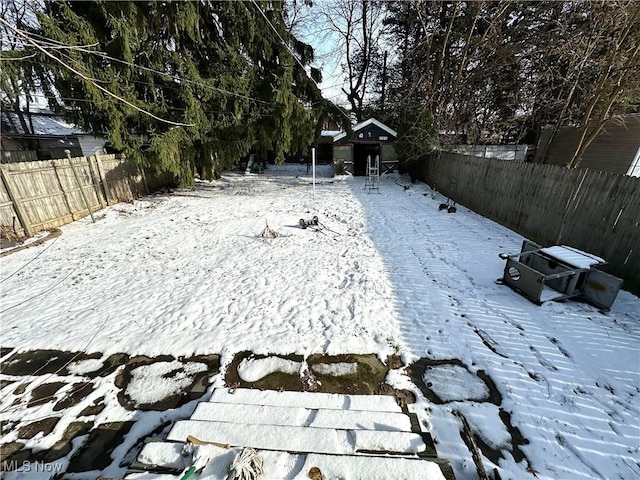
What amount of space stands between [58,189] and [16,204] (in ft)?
3.93

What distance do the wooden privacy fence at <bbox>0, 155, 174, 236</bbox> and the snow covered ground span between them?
869 millimetres

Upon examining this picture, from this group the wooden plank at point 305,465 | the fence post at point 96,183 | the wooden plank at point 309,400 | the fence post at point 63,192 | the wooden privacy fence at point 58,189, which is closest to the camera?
the wooden plank at point 305,465

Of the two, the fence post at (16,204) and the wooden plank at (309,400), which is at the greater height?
the fence post at (16,204)

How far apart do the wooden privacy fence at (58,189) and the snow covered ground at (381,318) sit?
87 centimetres

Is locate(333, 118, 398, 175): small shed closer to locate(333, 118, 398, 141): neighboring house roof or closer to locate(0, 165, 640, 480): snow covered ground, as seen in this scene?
locate(333, 118, 398, 141): neighboring house roof

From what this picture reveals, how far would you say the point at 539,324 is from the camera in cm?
368

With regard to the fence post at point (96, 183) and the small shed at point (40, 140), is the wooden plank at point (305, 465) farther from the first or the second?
the small shed at point (40, 140)

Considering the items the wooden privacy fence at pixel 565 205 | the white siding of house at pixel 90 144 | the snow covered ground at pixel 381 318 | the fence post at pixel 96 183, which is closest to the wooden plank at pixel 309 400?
the snow covered ground at pixel 381 318

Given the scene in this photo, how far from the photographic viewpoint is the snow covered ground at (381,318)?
2451 millimetres

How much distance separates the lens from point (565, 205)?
5.58 meters

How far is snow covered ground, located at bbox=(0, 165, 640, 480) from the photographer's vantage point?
2.45 m

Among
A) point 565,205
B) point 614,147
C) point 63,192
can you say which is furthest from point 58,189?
point 614,147

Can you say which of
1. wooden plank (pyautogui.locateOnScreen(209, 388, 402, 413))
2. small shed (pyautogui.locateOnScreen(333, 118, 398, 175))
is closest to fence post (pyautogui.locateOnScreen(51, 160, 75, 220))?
wooden plank (pyautogui.locateOnScreen(209, 388, 402, 413))

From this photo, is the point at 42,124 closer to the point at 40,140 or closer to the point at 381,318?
the point at 40,140
